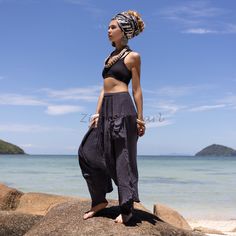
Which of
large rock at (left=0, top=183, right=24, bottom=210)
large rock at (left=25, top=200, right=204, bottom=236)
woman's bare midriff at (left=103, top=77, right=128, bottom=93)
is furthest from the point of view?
large rock at (left=0, top=183, right=24, bottom=210)

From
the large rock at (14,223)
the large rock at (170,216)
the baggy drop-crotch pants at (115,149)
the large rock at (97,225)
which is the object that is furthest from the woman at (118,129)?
the large rock at (170,216)

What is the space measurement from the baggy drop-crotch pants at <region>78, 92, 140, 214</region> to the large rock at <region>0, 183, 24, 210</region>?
444 centimetres

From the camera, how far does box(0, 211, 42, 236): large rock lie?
24.2 ft

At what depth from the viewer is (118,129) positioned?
5578 mm

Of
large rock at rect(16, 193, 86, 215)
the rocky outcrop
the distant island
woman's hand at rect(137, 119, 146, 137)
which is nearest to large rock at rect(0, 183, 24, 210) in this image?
large rock at rect(16, 193, 86, 215)

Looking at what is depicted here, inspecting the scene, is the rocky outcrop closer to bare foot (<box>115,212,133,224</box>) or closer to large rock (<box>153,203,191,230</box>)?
bare foot (<box>115,212,133,224</box>)

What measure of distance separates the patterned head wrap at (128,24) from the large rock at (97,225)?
203 centimetres

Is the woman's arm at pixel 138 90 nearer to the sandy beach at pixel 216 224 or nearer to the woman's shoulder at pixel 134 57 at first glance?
the woman's shoulder at pixel 134 57

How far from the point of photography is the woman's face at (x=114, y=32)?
19.2 ft

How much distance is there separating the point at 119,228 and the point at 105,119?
1170mm

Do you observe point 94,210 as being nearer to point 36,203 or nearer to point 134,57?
point 134,57

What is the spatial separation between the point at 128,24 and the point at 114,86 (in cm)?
70

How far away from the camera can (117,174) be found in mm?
5605

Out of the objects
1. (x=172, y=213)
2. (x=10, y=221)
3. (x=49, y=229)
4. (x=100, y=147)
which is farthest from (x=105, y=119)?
(x=172, y=213)
